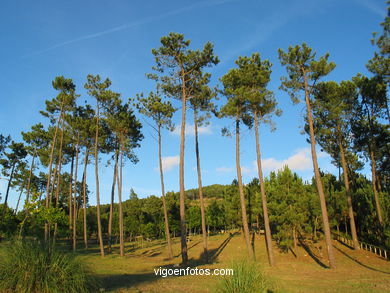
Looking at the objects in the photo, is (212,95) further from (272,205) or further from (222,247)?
(222,247)

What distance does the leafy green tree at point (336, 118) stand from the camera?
19.6 m

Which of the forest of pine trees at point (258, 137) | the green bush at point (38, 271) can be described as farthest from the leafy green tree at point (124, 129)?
the green bush at point (38, 271)

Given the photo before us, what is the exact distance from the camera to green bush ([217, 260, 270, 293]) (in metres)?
5.59

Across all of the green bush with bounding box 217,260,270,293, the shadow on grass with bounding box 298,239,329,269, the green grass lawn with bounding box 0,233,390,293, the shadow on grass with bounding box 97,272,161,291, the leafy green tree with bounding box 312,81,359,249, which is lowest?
the shadow on grass with bounding box 298,239,329,269

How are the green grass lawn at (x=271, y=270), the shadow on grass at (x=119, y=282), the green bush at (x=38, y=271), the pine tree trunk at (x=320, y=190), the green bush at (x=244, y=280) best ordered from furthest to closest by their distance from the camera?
the pine tree trunk at (x=320, y=190) < the green grass lawn at (x=271, y=270) < the shadow on grass at (x=119, y=282) < the green bush at (x=38, y=271) < the green bush at (x=244, y=280)

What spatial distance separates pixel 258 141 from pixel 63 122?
19563 millimetres

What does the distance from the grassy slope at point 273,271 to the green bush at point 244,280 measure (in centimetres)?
32

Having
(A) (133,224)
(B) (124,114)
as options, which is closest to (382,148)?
(B) (124,114)

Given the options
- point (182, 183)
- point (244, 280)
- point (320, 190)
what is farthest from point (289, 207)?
point (244, 280)

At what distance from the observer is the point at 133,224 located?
47.6 meters

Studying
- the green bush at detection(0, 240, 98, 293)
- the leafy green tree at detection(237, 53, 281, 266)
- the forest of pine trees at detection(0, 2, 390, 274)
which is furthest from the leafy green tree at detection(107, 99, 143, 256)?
the green bush at detection(0, 240, 98, 293)

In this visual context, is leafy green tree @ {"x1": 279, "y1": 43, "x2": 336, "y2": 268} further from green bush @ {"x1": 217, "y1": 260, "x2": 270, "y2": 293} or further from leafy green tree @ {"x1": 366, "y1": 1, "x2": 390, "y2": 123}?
green bush @ {"x1": 217, "y1": 260, "x2": 270, "y2": 293}

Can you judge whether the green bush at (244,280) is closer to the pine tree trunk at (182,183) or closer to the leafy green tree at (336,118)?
the pine tree trunk at (182,183)

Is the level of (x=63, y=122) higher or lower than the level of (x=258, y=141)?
higher
